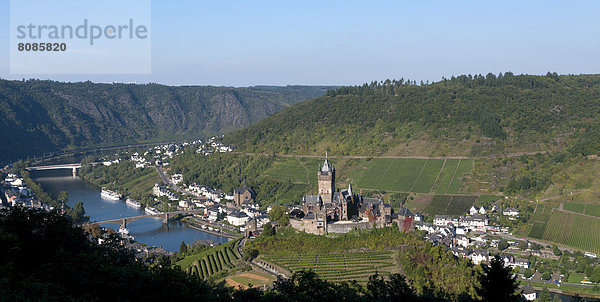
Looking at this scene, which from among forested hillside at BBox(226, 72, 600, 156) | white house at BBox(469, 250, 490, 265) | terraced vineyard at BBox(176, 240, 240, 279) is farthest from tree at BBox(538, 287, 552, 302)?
A: forested hillside at BBox(226, 72, 600, 156)

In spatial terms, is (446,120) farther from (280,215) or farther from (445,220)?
(280,215)

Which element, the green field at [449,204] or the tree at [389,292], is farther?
the green field at [449,204]

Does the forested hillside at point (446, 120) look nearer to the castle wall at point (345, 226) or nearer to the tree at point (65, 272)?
the castle wall at point (345, 226)

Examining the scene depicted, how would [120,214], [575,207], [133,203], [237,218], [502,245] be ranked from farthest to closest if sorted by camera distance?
[133,203] → [120,214] → [237,218] → [575,207] → [502,245]

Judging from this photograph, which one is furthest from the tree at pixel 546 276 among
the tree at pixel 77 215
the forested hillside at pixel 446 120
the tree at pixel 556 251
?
the tree at pixel 77 215

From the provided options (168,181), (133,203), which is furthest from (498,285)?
(168,181)

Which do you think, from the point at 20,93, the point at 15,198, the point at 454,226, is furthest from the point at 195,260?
the point at 20,93
